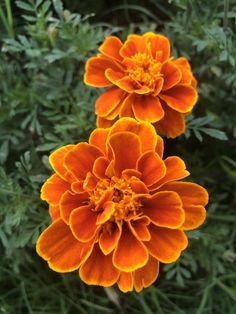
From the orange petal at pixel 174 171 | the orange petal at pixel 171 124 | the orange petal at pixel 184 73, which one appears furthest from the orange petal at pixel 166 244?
the orange petal at pixel 184 73

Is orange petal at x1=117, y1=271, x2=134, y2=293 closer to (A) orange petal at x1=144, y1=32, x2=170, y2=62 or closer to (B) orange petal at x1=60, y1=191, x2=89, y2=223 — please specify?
(B) orange petal at x1=60, y1=191, x2=89, y2=223

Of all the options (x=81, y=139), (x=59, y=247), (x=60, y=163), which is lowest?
(x=81, y=139)

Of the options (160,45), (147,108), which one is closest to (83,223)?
(147,108)

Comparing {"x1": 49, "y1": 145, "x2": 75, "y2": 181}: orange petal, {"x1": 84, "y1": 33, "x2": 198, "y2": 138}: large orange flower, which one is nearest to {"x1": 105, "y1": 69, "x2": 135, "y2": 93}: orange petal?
{"x1": 84, "y1": 33, "x2": 198, "y2": 138}: large orange flower

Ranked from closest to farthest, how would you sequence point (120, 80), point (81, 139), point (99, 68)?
point (120, 80) < point (99, 68) < point (81, 139)

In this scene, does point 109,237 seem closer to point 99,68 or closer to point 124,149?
point 124,149

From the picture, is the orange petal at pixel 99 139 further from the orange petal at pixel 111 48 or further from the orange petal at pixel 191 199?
the orange petal at pixel 111 48

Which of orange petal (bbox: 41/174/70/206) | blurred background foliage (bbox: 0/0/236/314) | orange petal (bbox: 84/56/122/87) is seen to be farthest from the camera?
blurred background foliage (bbox: 0/0/236/314)
